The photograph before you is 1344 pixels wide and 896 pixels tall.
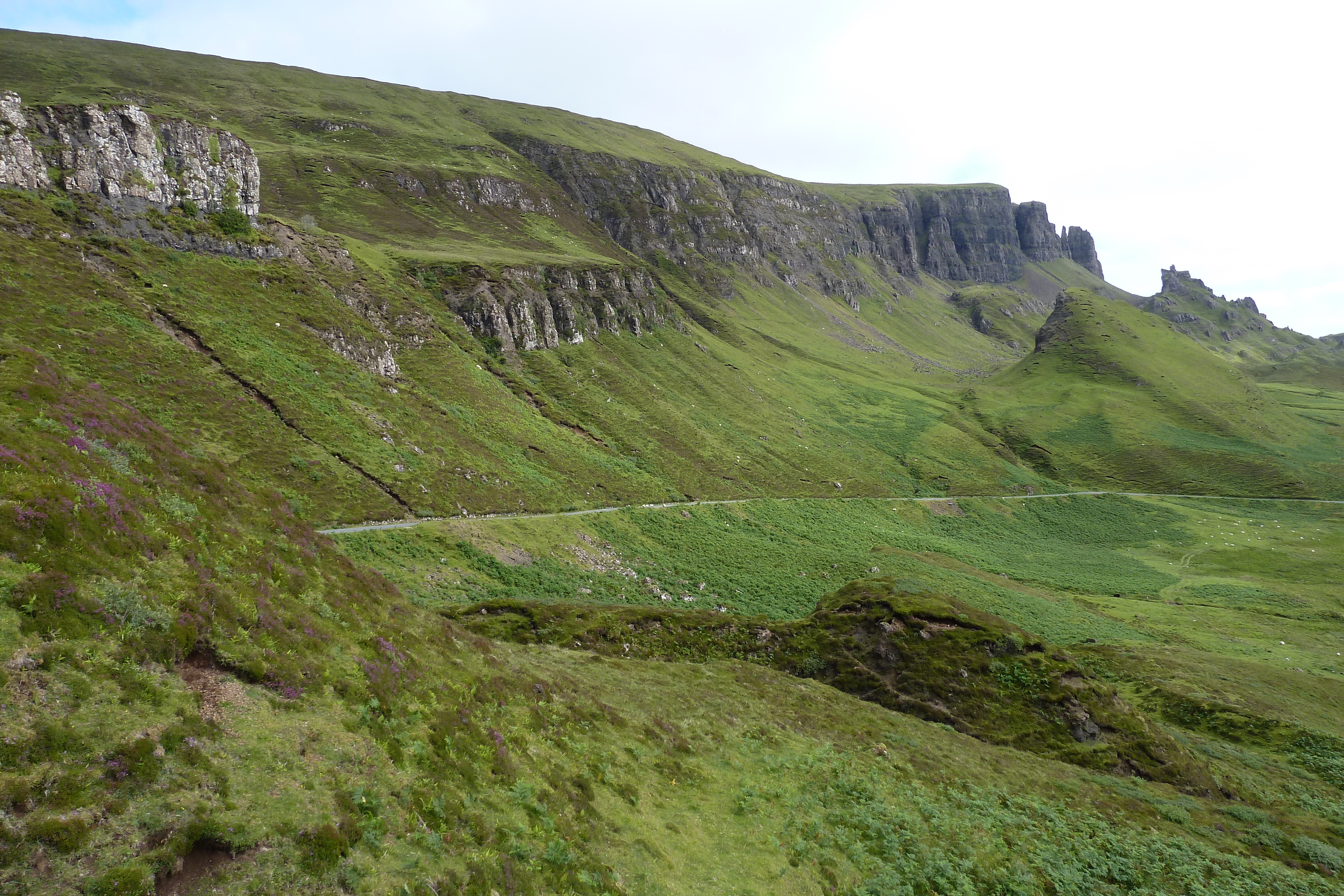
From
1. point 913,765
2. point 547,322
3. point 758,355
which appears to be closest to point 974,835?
point 913,765

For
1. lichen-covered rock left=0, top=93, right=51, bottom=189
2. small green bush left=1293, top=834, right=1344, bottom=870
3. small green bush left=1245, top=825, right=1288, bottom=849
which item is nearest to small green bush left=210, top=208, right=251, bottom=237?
lichen-covered rock left=0, top=93, right=51, bottom=189

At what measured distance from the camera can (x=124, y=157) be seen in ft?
212

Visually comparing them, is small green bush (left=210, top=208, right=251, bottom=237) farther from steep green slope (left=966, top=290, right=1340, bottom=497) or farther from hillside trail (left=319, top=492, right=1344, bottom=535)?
steep green slope (left=966, top=290, right=1340, bottom=497)

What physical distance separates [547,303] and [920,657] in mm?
88577

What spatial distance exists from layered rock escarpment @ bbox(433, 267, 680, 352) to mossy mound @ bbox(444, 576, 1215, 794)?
6841 cm

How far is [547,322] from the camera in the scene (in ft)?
342

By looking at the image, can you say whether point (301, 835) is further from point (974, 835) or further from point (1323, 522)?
point (1323, 522)

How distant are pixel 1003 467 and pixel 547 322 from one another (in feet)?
326

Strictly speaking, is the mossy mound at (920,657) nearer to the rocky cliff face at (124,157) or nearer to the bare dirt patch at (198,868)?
the bare dirt patch at (198,868)

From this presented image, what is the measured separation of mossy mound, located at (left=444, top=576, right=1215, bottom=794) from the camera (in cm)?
3034

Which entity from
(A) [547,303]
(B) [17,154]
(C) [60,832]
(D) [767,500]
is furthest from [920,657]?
(B) [17,154]

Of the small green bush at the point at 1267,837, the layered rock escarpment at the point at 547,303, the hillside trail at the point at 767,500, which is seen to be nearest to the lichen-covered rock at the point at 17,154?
the layered rock escarpment at the point at 547,303

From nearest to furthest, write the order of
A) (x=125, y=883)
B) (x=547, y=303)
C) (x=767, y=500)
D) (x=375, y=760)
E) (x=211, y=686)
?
1. (x=125, y=883)
2. (x=211, y=686)
3. (x=375, y=760)
4. (x=767, y=500)
5. (x=547, y=303)

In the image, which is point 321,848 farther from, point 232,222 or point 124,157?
point 124,157
